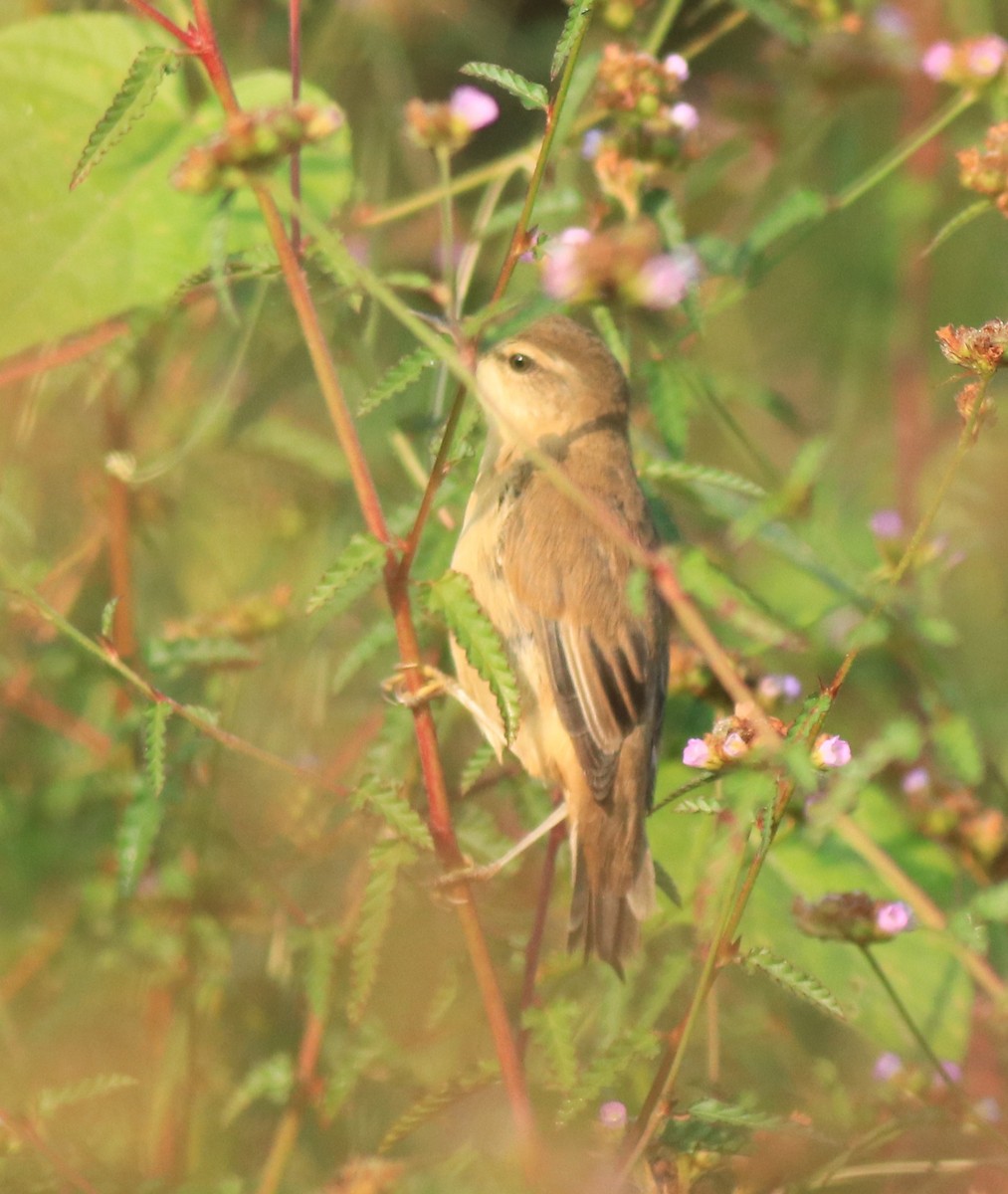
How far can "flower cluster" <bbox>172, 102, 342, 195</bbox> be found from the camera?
1.97 m

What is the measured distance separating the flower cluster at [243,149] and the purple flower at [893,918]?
147 centimetres

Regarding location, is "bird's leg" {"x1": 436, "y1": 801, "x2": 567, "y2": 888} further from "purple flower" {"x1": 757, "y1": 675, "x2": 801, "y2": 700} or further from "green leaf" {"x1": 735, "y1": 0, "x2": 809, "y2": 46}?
"green leaf" {"x1": 735, "y1": 0, "x2": 809, "y2": 46}

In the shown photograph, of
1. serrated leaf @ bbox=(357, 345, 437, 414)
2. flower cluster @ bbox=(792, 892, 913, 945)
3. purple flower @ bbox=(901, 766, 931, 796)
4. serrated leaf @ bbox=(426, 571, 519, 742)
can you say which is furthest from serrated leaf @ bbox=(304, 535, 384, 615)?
purple flower @ bbox=(901, 766, 931, 796)

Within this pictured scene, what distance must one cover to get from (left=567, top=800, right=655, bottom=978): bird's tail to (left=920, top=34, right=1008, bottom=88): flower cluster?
1.70 m

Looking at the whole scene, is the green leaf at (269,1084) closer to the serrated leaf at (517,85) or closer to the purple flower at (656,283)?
the purple flower at (656,283)

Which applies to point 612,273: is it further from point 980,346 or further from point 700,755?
point 700,755

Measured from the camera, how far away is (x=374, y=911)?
8.78 ft

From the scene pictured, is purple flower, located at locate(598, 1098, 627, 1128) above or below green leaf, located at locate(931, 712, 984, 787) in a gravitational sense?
below

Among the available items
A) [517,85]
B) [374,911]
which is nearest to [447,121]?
[517,85]

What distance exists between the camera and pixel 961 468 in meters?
5.91

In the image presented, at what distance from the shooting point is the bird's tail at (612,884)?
3.19 metres

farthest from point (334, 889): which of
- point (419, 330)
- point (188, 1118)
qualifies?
point (419, 330)

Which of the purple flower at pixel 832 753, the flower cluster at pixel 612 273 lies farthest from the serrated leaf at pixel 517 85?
the purple flower at pixel 832 753

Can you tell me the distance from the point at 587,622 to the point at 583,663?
88 mm
